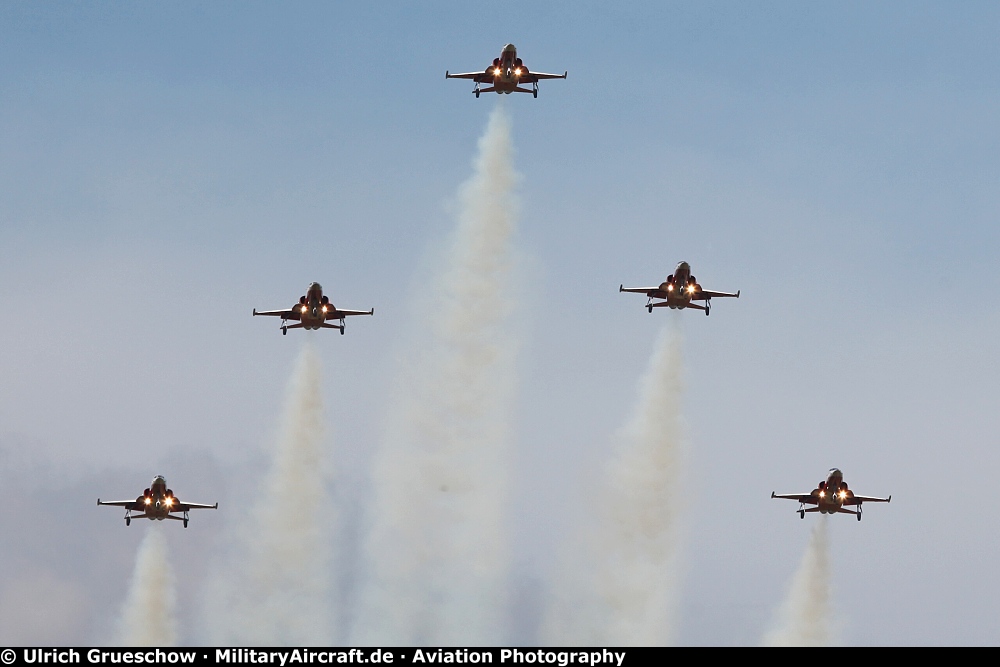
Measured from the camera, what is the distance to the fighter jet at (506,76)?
546 feet

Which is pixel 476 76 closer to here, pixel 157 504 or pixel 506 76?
pixel 506 76

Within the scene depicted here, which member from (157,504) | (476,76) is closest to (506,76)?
(476,76)

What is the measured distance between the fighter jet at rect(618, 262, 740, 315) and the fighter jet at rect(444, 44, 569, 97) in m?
17.6

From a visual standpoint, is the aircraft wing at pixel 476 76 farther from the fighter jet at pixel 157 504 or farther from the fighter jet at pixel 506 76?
the fighter jet at pixel 157 504

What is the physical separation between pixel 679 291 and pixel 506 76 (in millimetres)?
21518

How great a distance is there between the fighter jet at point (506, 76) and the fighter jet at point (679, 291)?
17.6 metres

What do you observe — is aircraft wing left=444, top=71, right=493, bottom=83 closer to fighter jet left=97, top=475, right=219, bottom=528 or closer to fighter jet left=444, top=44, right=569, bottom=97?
fighter jet left=444, top=44, right=569, bottom=97

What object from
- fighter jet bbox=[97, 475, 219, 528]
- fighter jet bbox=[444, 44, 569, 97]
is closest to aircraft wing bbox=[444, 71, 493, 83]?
fighter jet bbox=[444, 44, 569, 97]

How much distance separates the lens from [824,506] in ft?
552

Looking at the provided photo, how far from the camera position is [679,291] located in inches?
6550
